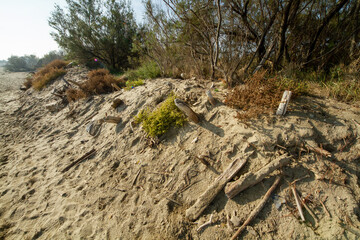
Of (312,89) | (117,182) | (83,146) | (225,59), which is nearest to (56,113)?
(83,146)

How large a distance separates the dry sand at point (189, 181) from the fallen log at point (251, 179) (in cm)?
12

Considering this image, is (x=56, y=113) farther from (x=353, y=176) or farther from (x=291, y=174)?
(x=353, y=176)

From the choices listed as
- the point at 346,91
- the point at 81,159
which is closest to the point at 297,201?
the point at 346,91

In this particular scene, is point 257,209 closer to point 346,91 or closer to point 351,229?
point 351,229

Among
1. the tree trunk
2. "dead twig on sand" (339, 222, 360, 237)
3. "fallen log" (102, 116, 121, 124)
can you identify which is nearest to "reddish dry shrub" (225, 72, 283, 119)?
"dead twig on sand" (339, 222, 360, 237)

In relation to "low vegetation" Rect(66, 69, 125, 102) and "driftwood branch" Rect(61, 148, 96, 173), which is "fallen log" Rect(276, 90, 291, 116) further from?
"low vegetation" Rect(66, 69, 125, 102)

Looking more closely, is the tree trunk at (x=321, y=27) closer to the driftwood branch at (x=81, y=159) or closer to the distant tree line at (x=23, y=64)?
the driftwood branch at (x=81, y=159)

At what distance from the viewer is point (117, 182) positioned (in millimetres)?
3104

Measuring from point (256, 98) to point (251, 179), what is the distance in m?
1.51

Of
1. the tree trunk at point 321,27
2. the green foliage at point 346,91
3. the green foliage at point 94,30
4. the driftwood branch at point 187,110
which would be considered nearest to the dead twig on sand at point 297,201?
the driftwood branch at point 187,110

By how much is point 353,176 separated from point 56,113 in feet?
31.8

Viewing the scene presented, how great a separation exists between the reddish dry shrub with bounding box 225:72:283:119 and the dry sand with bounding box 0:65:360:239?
18cm

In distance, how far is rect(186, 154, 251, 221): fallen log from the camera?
2.26 m

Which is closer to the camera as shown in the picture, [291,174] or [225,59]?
[291,174]
